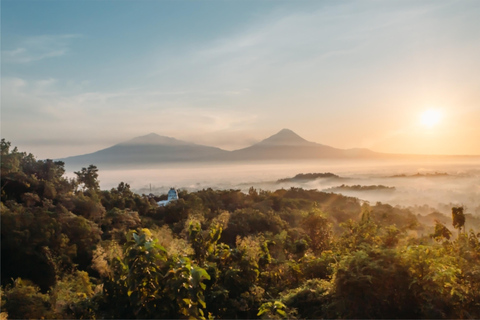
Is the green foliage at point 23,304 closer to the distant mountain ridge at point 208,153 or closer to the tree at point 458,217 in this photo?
the tree at point 458,217

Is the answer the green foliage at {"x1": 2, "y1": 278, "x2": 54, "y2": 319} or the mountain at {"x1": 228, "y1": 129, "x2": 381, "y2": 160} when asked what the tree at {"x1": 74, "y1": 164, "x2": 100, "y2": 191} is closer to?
the green foliage at {"x1": 2, "y1": 278, "x2": 54, "y2": 319}

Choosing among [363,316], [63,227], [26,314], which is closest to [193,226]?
[363,316]

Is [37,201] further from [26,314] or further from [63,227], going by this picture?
[26,314]

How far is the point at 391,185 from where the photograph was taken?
179 ft

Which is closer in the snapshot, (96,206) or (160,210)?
(96,206)

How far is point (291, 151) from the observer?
134 meters

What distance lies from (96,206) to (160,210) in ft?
18.4

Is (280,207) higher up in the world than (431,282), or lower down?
lower down

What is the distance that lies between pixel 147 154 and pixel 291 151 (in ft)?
183

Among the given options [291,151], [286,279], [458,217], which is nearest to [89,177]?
[286,279]

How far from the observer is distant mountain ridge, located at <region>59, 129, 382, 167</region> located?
428ft

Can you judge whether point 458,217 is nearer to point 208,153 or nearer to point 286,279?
point 286,279

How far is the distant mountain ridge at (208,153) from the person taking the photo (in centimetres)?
13050

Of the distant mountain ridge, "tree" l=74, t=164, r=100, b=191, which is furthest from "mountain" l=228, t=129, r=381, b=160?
"tree" l=74, t=164, r=100, b=191
